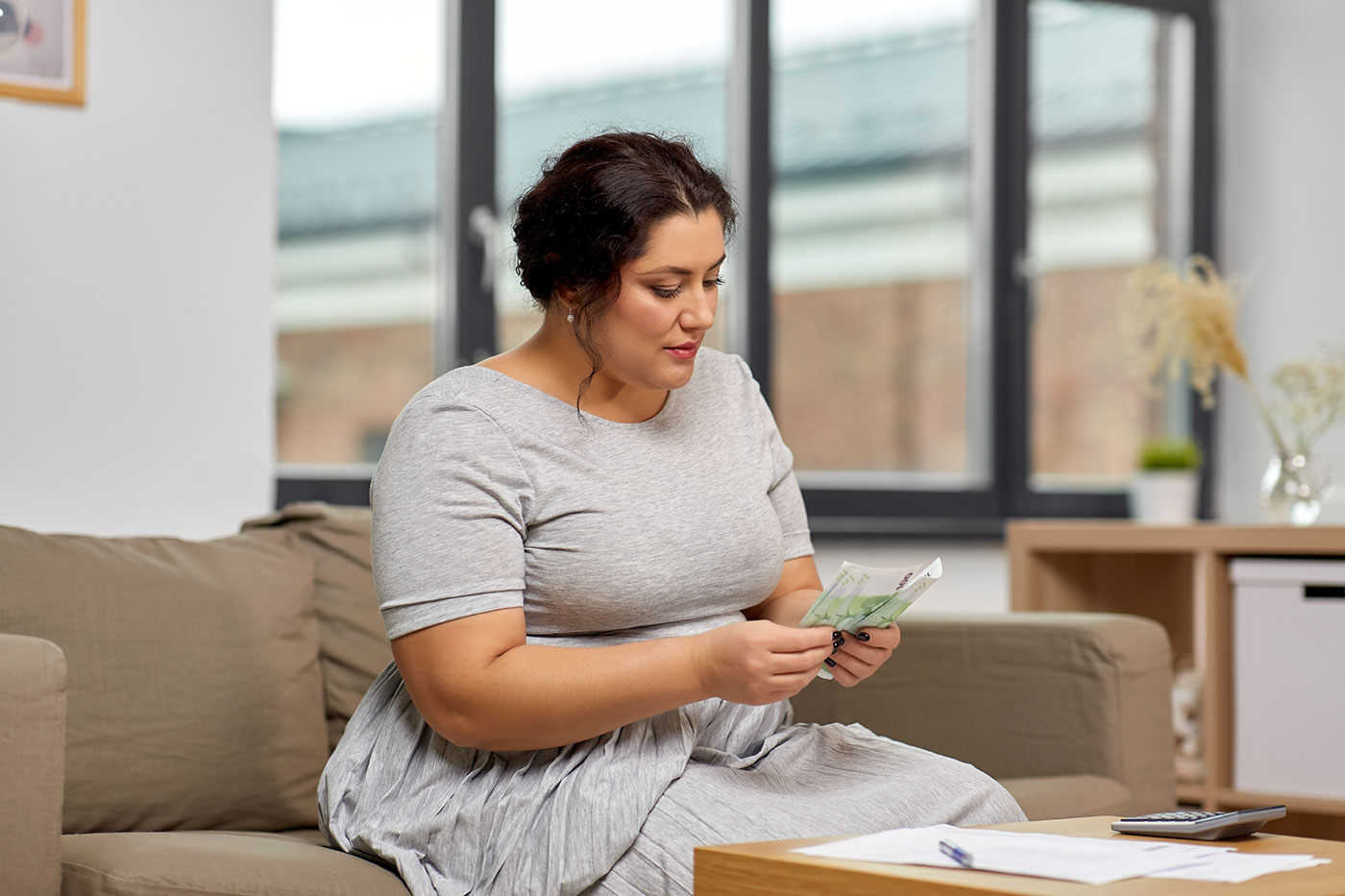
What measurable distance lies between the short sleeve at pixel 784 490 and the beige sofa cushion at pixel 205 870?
60cm

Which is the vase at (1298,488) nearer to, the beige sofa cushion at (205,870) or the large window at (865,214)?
the large window at (865,214)

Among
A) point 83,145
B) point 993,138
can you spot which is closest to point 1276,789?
point 993,138

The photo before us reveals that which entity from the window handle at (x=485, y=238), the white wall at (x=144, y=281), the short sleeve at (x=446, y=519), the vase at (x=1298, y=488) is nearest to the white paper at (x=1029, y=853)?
the short sleeve at (x=446, y=519)

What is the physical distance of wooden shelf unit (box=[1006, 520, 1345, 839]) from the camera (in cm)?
261

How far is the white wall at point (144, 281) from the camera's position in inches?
82.7

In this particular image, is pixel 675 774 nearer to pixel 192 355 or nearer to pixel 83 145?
pixel 192 355

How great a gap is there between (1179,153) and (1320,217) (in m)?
0.39

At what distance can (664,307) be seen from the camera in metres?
1.56

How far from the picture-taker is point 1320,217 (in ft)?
10.9

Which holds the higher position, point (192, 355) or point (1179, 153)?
point (1179, 153)

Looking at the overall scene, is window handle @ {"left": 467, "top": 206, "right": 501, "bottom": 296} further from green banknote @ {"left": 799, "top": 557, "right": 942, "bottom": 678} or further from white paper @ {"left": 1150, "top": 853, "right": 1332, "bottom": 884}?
white paper @ {"left": 1150, "top": 853, "right": 1332, "bottom": 884}

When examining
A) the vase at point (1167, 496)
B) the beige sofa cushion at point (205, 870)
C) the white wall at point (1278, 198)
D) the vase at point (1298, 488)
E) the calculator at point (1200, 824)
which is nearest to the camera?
the calculator at point (1200, 824)

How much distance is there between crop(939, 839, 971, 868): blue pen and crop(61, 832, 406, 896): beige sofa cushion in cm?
54

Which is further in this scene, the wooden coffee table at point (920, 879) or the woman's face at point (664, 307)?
the woman's face at point (664, 307)
